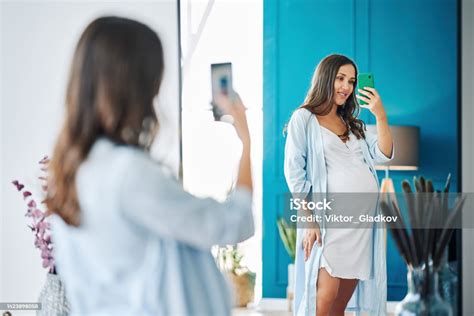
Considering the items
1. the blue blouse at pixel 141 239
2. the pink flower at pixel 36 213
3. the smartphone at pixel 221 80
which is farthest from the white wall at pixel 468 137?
the blue blouse at pixel 141 239

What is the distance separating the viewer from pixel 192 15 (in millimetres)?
3188

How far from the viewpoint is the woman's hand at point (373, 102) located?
9.68 ft

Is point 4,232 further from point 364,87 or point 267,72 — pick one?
point 364,87

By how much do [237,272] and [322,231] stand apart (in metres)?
0.41

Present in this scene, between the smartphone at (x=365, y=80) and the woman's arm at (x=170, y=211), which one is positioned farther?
the smartphone at (x=365, y=80)

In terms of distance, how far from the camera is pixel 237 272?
300 cm

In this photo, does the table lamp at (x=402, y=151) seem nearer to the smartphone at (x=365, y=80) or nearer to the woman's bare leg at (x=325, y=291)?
the smartphone at (x=365, y=80)

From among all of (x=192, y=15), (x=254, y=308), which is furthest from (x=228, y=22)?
(x=254, y=308)

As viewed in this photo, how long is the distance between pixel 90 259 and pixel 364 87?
201 centimetres

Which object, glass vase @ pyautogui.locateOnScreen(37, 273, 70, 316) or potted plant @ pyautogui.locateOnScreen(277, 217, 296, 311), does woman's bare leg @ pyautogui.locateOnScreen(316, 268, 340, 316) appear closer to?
potted plant @ pyautogui.locateOnScreen(277, 217, 296, 311)

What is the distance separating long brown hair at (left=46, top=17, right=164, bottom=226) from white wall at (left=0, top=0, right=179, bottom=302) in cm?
237

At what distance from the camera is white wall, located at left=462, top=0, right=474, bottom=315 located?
A: 9.62 ft

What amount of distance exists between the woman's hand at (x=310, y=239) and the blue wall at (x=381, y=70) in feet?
0.33

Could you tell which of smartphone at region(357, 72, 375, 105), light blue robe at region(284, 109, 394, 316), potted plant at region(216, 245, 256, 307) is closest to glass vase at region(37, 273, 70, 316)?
potted plant at region(216, 245, 256, 307)
